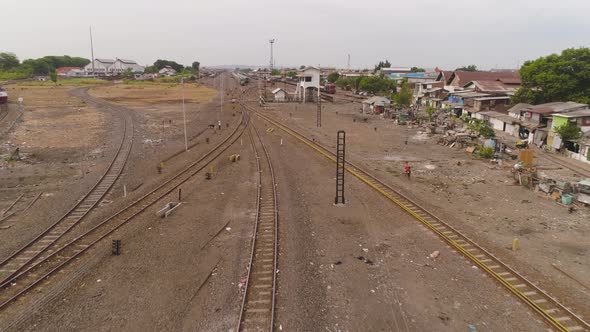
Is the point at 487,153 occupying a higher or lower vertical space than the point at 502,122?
lower

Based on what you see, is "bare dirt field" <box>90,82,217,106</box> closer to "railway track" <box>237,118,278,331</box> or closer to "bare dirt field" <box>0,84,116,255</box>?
"bare dirt field" <box>0,84,116,255</box>

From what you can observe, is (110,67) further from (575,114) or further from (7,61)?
(575,114)

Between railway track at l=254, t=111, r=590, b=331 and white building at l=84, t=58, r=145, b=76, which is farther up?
white building at l=84, t=58, r=145, b=76

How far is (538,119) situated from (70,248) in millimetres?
39191

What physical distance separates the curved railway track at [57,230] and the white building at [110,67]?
16536cm

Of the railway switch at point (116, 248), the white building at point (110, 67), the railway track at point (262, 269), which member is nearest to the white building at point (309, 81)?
the railway track at point (262, 269)

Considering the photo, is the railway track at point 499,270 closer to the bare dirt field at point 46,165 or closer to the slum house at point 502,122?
the bare dirt field at point 46,165

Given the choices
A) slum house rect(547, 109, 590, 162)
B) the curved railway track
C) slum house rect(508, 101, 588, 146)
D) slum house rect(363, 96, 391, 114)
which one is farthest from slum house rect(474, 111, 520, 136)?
the curved railway track

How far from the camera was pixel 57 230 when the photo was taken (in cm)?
1527

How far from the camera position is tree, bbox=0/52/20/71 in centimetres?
13862

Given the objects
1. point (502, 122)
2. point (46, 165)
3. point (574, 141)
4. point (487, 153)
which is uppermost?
point (502, 122)

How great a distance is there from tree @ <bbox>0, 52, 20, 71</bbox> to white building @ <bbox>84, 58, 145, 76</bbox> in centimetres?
2745

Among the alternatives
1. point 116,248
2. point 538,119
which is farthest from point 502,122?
point 116,248

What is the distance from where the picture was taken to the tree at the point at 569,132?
1159 inches
